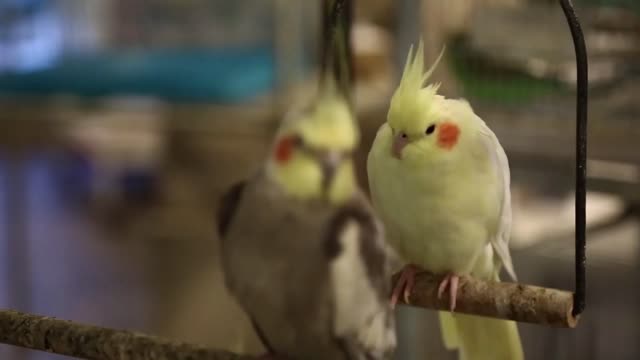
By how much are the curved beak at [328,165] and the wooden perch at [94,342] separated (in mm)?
48

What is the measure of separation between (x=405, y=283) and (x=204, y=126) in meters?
0.86

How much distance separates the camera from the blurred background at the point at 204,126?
2.18ft

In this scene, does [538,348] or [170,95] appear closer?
[538,348]

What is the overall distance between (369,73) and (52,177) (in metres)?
0.50

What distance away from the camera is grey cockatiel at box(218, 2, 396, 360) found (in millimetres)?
213

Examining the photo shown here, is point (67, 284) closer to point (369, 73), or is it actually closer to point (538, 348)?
point (369, 73)

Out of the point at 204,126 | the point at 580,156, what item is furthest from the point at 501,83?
the point at 580,156

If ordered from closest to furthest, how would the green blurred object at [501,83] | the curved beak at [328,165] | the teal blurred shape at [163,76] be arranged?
the curved beak at [328,165] < the green blurred object at [501,83] < the teal blurred shape at [163,76]

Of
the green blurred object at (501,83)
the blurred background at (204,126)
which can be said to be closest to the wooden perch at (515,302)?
the blurred background at (204,126)

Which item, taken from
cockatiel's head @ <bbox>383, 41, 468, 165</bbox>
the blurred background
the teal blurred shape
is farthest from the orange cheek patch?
the teal blurred shape

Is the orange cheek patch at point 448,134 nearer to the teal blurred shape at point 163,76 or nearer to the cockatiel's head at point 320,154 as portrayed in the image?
the cockatiel's head at point 320,154

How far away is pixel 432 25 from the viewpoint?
27.0 inches

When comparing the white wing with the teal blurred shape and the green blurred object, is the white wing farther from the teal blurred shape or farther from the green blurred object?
the teal blurred shape

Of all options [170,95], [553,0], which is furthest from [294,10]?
[553,0]
